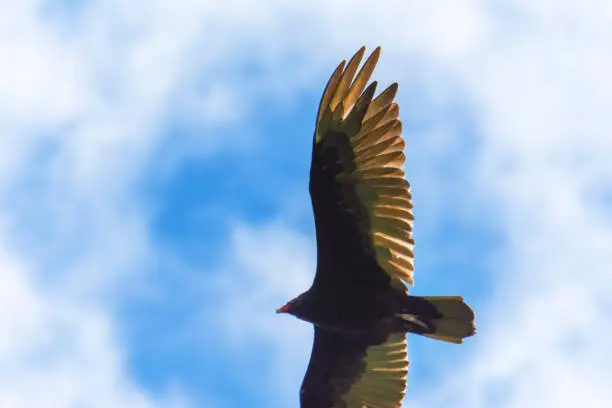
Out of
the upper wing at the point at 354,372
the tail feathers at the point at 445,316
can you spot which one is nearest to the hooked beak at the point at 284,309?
the upper wing at the point at 354,372

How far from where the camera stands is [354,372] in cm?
938

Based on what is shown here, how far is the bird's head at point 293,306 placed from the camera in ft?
28.8

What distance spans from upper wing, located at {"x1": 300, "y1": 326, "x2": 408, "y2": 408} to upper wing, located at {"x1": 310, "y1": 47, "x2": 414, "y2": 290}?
1020 millimetres

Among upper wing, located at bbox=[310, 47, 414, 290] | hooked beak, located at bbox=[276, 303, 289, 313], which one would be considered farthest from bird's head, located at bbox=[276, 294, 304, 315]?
upper wing, located at bbox=[310, 47, 414, 290]

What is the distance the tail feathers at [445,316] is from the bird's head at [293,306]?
3.35 feet

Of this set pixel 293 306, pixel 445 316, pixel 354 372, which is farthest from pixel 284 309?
pixel 445 316

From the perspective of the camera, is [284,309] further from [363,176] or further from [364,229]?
[363,176]

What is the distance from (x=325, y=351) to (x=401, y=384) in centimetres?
87

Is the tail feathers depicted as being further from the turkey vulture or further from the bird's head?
the bird's head

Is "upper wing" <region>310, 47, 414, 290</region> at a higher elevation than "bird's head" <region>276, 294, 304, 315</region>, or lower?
higher

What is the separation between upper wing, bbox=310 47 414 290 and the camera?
8.09m

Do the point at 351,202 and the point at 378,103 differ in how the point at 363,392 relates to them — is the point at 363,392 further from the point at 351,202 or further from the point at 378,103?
the point at 378,103

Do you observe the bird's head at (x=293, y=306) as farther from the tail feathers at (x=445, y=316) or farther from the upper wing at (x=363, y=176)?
the tail feathers at (x=445, y=316)

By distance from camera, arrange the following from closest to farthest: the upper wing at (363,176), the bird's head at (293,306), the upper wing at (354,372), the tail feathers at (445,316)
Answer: the upper wing at (363,176) < the tail feathers at (445,316) < the bird's head at (293,306) < the upper wing at (354,372)
